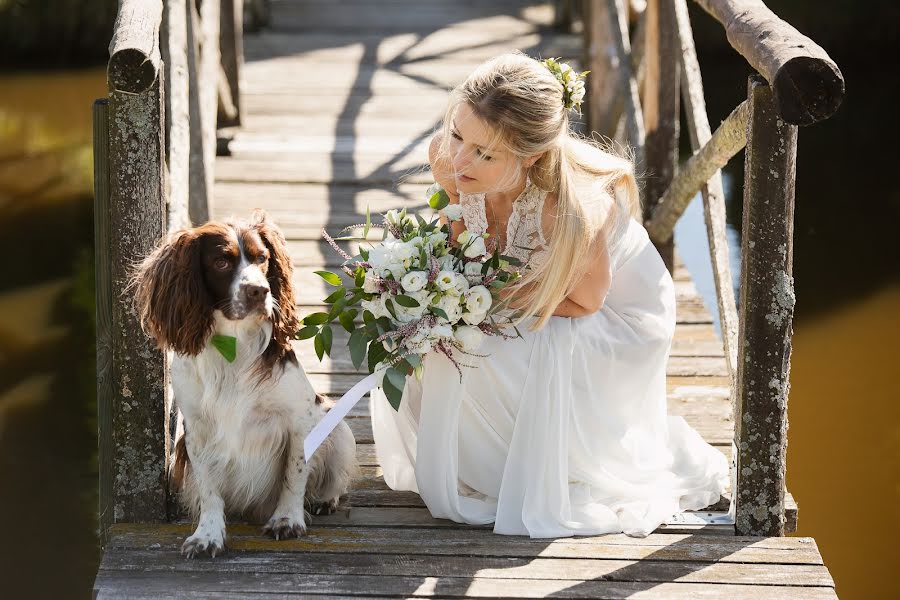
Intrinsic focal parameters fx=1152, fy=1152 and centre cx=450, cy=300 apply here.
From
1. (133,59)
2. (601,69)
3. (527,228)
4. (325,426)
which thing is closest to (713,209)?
(527,228)

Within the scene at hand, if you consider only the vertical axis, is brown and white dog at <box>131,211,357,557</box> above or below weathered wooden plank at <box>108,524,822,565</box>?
above

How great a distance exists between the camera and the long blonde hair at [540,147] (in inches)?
120

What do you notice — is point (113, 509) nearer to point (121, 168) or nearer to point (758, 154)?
point (121, 168)

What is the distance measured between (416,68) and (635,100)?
2190 millimetres

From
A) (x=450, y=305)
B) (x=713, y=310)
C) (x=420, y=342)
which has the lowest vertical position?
(x=713, y=310)

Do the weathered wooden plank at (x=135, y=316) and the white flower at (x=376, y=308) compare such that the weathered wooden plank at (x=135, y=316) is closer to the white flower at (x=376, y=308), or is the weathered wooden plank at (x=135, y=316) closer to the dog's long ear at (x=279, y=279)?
Answer: the dog's long ear at (x=279, y=279)

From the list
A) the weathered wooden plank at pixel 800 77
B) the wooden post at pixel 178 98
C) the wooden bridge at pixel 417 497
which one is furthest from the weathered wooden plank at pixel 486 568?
the wooden post at pixel 178 98

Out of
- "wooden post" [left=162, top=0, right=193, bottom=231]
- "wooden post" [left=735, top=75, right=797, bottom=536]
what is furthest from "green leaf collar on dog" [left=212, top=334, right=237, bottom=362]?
"wooden post" [left=162, top=0, right=193, bottom=231]

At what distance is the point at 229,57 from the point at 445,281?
355 cm

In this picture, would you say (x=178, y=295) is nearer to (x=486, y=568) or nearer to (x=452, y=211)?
(x=452, y=211)

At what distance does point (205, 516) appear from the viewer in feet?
9.93

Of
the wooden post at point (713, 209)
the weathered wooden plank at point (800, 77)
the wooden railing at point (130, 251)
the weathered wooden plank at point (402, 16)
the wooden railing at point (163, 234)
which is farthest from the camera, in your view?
the weathered wooden plank at point (402, 16)

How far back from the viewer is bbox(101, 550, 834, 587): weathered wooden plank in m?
2.93

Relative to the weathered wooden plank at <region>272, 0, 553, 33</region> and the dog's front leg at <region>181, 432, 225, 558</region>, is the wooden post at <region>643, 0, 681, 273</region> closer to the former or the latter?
the weathered wooden plank at <region>272, 0, 553, 33</region>
